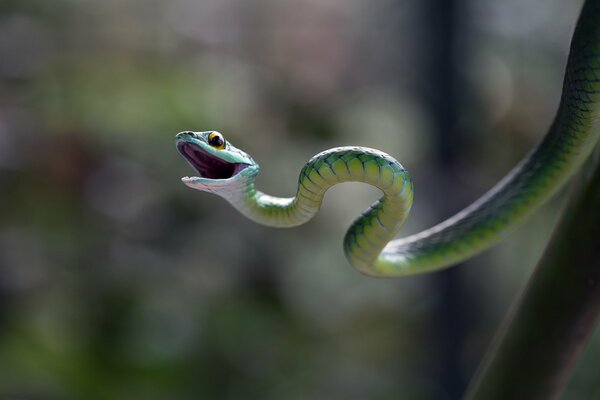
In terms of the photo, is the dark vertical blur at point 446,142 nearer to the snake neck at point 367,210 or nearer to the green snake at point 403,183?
the green snake at point 403,183

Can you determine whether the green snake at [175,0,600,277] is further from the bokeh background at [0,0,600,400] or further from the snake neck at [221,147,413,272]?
the bokeh background at [0,0,600,400]

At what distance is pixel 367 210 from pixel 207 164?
0.16 metres

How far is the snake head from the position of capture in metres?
0.59

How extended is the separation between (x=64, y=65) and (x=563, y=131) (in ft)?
8.04

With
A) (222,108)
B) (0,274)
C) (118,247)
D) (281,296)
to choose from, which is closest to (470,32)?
(222,108)

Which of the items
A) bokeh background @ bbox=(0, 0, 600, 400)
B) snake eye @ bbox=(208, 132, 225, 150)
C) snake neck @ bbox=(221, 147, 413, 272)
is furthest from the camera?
bokeh background @ bbox=(0, 0, 600, 400)

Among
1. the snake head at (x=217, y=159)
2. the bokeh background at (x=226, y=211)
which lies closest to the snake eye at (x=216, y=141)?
the snake head at (x=217, y=159)

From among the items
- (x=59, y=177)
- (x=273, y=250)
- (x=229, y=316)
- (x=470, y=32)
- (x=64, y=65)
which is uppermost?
(x=64, y=65)

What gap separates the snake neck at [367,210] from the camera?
506 millimetres

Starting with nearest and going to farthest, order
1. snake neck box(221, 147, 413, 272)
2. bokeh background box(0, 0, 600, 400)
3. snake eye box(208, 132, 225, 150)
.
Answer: snake neck box(221, 147, 413, 272) < snake eye box(208, 132, 225, 150) < bokeh background box(0, 0, 600, 400)

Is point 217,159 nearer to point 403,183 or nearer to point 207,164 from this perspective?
point 207,164

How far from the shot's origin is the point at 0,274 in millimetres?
2531

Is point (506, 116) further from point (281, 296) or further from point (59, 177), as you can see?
point (59, 177)

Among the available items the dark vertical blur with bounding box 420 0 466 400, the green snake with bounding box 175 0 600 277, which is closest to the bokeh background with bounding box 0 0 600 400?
the dark vertical blur with bounding box 420 0 466 400
